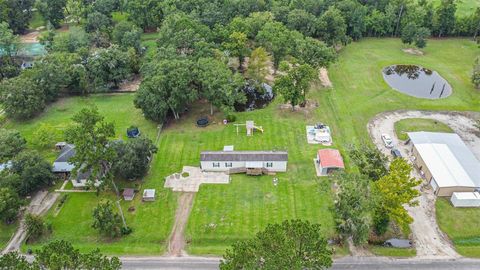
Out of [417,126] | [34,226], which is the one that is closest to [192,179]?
[34,226]

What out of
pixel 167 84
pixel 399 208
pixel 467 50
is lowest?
pixel 467 50

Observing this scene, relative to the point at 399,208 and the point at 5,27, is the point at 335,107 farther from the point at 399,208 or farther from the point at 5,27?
the point at 5,27

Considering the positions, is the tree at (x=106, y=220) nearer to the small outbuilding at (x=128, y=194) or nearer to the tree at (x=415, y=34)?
the small outbuilding at (x=128, y=194)

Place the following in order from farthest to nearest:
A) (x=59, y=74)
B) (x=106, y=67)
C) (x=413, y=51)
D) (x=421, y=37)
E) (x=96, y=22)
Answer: (x=96, y=22)
(x=413, y=51)
(x=421, y=37)
(x=106, y=67)
(x=59, y=74)

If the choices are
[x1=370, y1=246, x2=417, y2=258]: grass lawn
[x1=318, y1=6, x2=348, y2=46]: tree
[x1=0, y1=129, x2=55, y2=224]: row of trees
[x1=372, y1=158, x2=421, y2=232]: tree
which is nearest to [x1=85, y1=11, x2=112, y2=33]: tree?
[x1=0, y1=129, x2=55, y2=224]: row of trees

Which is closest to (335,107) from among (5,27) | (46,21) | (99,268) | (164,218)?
(164,218)

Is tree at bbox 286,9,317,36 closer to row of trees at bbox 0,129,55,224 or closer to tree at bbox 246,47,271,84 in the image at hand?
tree at bbox 246,47,271,84

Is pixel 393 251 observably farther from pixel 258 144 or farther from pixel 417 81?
pixel 417 81
